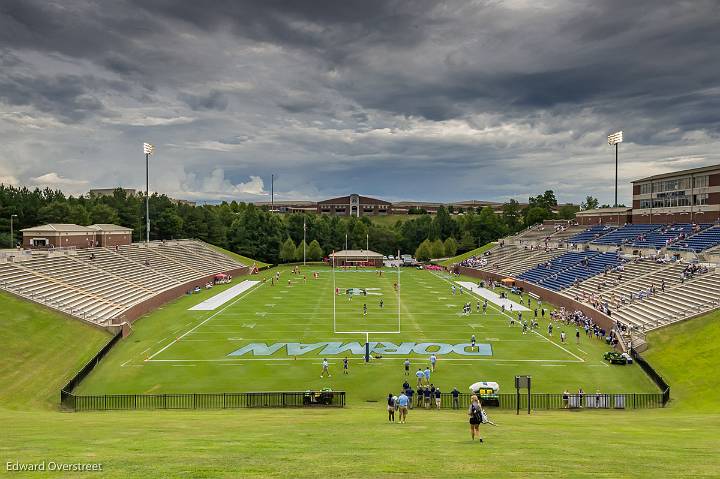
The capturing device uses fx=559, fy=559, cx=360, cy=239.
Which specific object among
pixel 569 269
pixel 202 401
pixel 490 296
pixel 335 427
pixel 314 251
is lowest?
pixel 202 401

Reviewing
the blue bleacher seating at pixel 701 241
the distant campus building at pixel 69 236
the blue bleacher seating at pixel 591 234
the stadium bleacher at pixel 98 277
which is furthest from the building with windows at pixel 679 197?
the distant campus building at pixel 69 236

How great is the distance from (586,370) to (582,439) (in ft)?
64.9

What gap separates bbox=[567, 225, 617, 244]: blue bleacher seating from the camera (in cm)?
9029

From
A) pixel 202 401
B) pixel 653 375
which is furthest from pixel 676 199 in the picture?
pixel 202 401

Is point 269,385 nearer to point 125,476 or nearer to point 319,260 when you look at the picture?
point 125,476

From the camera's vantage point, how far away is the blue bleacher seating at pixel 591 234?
9029 cm

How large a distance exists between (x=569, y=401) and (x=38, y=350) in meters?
32.7

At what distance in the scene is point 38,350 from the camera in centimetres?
3638

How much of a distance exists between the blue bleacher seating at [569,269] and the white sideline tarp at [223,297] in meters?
41.1

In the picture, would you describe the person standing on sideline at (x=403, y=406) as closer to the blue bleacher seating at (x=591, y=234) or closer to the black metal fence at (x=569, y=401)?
the black metal fence at (x=569, y=401)

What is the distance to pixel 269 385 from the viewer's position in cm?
3262

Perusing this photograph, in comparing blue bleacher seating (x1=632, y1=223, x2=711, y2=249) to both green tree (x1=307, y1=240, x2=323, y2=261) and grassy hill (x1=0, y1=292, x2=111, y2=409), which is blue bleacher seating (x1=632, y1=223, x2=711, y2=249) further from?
green tree (x1=307, y1=240, x2=323, y2=261)

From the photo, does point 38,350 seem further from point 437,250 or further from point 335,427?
point 437,250

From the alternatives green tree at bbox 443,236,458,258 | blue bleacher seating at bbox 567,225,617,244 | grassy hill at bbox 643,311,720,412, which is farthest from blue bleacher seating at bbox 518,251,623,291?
green tree at bbox 443,236,458,258
